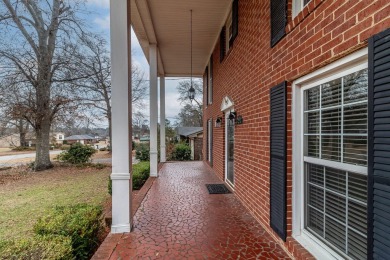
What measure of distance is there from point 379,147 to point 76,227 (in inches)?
119

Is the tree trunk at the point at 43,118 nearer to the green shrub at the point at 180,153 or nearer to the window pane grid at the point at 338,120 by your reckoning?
the green shrub at the point at 180,153

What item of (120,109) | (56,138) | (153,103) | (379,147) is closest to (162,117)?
(153,103)

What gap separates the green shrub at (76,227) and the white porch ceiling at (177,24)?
441cm

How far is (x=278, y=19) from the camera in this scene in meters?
2.75

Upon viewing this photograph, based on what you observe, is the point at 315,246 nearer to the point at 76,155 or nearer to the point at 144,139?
the point at 76,155

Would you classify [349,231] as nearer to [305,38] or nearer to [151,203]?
[305,38]

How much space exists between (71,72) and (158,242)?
11.4 meters

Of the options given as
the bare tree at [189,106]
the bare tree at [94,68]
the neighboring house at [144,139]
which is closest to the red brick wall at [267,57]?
the bare tree at [94,68]

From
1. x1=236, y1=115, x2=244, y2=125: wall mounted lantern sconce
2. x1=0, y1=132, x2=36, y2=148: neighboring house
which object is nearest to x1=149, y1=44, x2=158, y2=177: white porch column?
x1=236, y1=115, x2=244, y2=125: wall mounted lantern sconce

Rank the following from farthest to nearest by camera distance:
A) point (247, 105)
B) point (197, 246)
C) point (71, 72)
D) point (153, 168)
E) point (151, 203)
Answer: point (71, 72)
point (153, 168)
point (151, 203)
point (247, 105)
point (197, 246)

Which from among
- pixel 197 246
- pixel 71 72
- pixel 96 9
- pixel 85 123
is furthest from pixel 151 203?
pixel 85 123

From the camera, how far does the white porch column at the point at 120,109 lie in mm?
3199

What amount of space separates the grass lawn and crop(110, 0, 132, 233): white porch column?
1525 millimetres

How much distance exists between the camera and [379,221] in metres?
1.38
